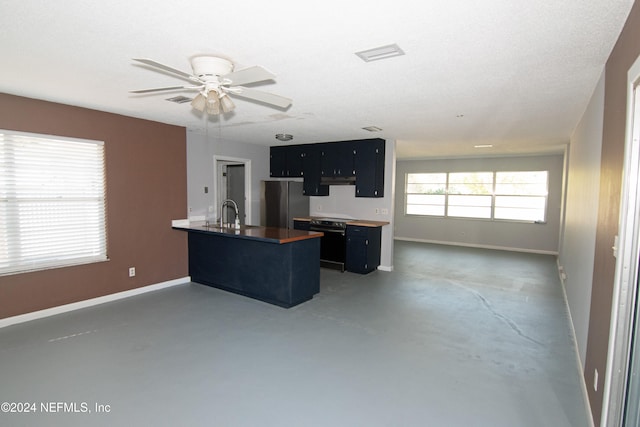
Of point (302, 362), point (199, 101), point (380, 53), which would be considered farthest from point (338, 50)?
point (302, 362)

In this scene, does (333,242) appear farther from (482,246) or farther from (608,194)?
(482,246)

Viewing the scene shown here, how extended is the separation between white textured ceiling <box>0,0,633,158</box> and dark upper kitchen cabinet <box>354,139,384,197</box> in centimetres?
207

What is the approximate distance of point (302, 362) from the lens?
2.84 meters

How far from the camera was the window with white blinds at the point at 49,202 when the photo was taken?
3.47 m

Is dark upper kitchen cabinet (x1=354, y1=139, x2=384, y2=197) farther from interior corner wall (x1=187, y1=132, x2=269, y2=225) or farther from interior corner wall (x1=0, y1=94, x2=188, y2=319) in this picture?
interior corner wall (x1=0, y1=94, x2=188, y2=319)

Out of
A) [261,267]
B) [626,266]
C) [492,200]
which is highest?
[492,200]

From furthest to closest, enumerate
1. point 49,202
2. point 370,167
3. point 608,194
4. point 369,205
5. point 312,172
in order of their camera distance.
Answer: point 312,172
point 369,205
point 370,167
point 49,202
point 608,194

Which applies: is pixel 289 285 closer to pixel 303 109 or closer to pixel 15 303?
pixel 303 109

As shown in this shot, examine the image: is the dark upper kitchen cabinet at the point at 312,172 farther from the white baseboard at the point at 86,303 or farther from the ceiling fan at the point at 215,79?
the ceiling fan at the point at 215,79

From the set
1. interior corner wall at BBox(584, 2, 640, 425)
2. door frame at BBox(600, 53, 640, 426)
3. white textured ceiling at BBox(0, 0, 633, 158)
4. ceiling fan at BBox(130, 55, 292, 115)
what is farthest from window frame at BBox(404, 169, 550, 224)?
ceiling fan at BBox(130, 55, 292, 115)

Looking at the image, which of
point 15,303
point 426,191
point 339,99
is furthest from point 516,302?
point 15,303

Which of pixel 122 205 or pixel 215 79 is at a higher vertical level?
pixel 215 79

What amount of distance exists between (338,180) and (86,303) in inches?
179

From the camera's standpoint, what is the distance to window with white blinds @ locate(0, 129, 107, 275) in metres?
3.47
